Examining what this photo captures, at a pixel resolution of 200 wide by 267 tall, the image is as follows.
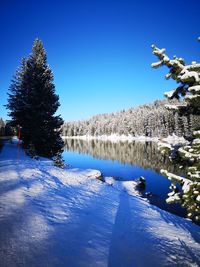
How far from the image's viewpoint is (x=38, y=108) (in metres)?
26.7

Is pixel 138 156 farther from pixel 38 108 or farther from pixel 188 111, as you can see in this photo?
pixel 188 111

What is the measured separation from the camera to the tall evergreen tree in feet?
85.7

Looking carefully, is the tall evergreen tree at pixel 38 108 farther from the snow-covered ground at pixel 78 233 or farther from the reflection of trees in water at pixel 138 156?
the snow-covered ground at pixel 78 233

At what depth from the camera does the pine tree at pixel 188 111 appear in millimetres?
4852

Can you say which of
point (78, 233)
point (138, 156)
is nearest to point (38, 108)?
point (78, 233)

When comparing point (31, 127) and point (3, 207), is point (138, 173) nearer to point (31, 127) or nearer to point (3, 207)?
point (31, 127)

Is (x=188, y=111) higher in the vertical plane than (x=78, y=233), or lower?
higher

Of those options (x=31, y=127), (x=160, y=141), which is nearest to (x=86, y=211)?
(x=160, y=141)

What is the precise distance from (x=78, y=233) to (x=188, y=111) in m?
4.94

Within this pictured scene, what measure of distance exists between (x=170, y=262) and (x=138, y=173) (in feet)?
99.0

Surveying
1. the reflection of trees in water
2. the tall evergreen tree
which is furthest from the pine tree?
the tall evergreen tree

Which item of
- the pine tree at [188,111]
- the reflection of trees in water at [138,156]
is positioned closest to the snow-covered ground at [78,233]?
the pine tree at [188,111]

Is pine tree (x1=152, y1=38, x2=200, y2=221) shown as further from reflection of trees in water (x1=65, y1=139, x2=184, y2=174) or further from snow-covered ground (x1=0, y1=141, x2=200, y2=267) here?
reflection of trees in water (x1=65, y1=139, x2=184, y2=174)

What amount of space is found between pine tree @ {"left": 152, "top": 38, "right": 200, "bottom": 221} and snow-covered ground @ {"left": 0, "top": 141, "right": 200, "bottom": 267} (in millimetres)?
2150
